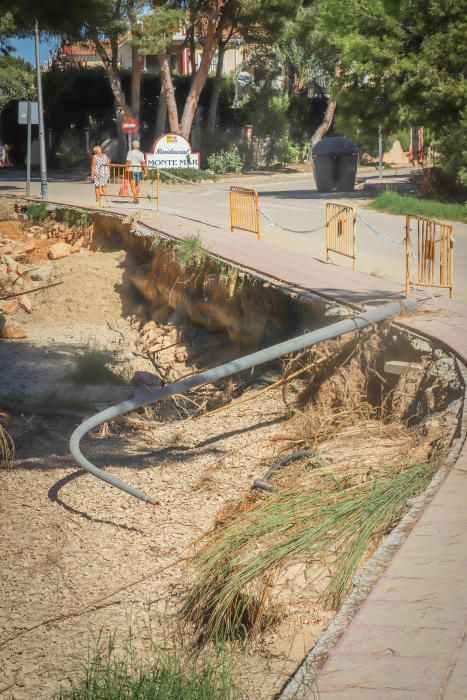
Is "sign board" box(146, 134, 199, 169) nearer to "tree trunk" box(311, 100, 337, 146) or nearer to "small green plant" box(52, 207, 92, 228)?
"small green plant" box(52, 207, 92, 228)

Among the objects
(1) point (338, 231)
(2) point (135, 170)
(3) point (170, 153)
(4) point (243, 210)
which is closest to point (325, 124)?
(3) point (170, 153)

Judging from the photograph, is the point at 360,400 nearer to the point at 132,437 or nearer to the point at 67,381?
the point at 132,437

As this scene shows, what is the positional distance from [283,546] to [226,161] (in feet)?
118

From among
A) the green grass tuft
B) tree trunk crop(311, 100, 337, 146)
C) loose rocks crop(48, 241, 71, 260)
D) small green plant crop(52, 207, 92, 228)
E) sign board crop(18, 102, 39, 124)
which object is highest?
tree trunk crop(311, 100, 337, 146)

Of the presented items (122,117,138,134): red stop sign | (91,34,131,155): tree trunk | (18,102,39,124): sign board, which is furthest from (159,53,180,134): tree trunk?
(18,102,39,124): sign board

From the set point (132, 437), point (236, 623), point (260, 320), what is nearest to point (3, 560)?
point (236, 623)

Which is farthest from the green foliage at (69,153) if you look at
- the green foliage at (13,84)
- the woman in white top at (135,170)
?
the woman in white top at (135,170)

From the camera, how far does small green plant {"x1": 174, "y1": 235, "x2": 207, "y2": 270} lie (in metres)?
14.8

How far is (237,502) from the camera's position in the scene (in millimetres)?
7453

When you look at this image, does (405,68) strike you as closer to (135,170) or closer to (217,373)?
(135,170)

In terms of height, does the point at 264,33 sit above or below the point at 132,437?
above

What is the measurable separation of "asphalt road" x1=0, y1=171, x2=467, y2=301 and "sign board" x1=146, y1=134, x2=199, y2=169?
832 millimetres

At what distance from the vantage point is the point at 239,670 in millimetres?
4660

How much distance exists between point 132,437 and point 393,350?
2.81 metres
